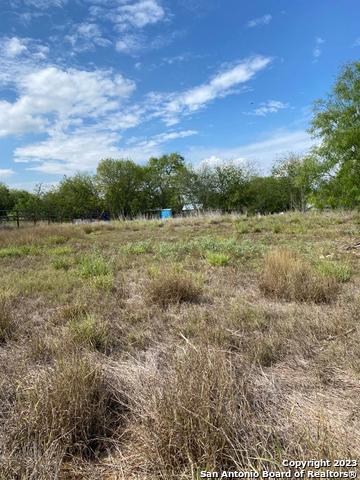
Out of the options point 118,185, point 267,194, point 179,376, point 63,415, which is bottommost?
point 63,415

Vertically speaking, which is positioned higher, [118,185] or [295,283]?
[118,185]

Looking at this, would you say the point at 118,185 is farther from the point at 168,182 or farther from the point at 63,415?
→ the point at 63,415

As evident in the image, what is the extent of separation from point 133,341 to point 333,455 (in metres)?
1.99

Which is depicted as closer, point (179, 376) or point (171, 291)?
point (179, 376)

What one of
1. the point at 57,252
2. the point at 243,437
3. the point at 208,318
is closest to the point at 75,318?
the point at 208,318

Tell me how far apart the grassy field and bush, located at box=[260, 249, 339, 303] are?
0.06 feet

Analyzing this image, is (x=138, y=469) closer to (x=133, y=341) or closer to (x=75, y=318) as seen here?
(x=133, y=341)

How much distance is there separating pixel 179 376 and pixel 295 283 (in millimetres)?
2904

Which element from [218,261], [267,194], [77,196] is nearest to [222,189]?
[267,194]

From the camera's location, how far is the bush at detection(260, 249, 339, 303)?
398cm

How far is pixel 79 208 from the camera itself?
4997 cm

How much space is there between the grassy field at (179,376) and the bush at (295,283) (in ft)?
0.06

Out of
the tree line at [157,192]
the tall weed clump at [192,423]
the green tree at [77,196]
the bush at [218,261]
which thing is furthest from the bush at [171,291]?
the green tree at [77,196]

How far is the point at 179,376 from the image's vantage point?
181cm
